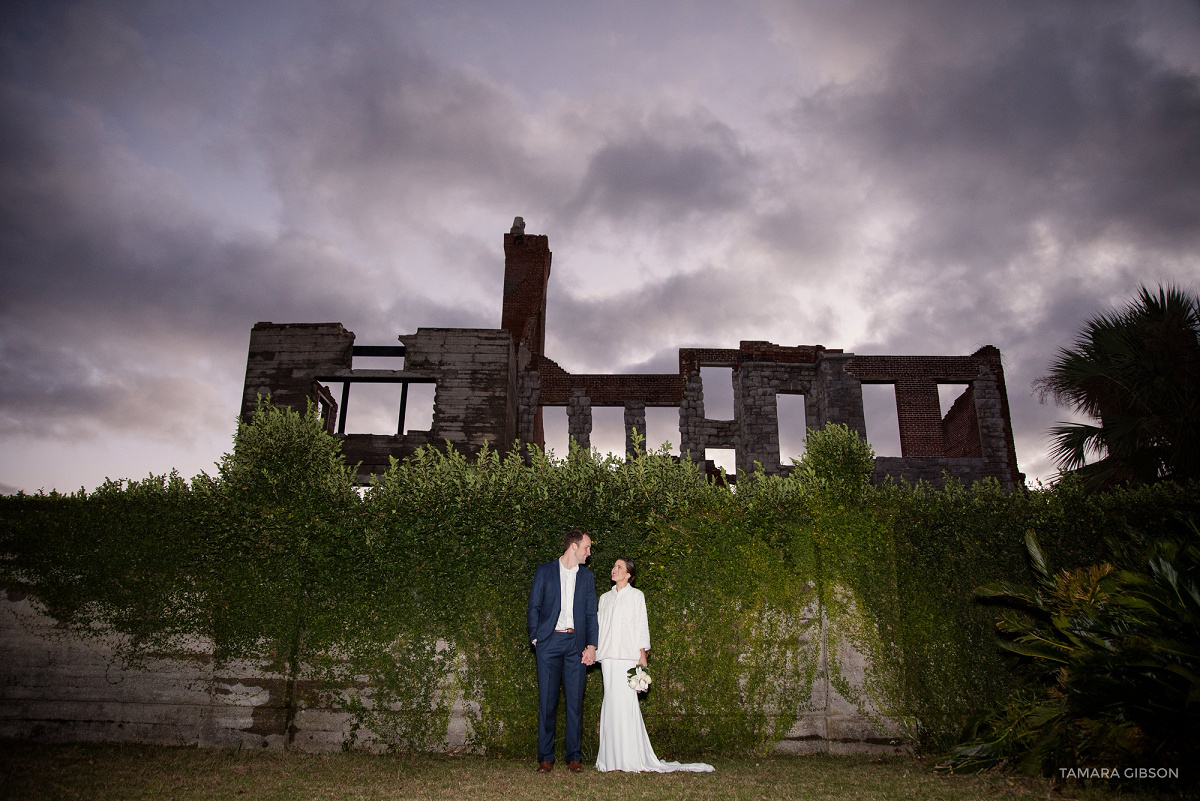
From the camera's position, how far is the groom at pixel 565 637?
18.6 feet

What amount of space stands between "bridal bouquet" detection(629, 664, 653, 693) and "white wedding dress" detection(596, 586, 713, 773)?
3.6 inches

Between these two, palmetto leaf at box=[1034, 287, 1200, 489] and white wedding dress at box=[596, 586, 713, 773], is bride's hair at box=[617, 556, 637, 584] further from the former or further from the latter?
palmetto leaf at box=[1034, 287, 1200, 489]

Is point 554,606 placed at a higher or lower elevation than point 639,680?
higher

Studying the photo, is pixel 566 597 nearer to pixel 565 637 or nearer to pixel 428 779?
pixel 565 637

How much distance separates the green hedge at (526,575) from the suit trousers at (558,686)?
0.53 meters

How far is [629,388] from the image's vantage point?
21969 mm

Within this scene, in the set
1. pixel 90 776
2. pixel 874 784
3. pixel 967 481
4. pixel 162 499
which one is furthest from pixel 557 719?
pixel 967 481

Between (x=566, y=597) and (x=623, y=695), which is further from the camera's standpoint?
(x=566, y=597)

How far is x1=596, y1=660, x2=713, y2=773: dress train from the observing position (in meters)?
5.56

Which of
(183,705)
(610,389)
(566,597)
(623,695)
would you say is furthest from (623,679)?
(610,389)

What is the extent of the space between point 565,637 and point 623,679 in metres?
0.63

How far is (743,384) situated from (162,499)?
17.5 m

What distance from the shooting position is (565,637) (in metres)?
5.81

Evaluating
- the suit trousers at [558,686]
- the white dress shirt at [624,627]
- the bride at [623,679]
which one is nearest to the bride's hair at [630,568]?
the bride at [623,679]
